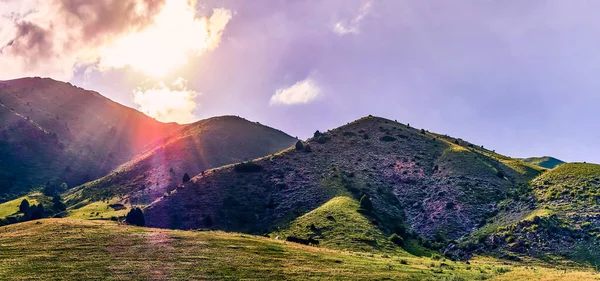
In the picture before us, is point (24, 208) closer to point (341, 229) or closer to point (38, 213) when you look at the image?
point (38, 213)

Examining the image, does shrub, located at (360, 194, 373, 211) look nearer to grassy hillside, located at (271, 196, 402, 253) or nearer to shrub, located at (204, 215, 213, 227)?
grassy hillside, located at (271, 196, 402, 253)

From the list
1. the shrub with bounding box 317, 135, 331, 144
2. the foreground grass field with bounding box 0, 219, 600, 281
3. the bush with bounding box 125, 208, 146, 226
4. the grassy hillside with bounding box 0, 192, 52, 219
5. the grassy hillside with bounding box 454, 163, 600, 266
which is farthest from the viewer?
the shrub with bounding box 317, 135, 331, 144

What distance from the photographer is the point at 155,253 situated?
4316 centimetres

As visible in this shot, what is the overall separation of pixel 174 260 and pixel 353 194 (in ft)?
234

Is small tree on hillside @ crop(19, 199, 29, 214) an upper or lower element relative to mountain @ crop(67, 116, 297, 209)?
lower

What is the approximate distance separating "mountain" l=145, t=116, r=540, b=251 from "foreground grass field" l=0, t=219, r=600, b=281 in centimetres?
2234

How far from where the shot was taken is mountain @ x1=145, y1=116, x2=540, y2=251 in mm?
87250

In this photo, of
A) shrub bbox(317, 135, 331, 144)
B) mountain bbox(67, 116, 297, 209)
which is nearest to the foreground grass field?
mountain bbox(67, 116, 297, 209)

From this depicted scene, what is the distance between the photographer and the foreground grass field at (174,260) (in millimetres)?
36719

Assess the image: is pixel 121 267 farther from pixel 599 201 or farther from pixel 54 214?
Answer: pixel 54 214

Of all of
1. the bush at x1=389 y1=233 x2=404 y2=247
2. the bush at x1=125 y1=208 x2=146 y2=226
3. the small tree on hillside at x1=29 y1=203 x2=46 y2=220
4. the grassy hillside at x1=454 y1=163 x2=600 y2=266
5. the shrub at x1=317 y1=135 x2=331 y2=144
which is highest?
the shrub at x1=317 y1=135 x2=331 y2=144

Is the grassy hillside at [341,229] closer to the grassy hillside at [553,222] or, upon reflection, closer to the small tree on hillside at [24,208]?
the grassy hillside at [553,222]

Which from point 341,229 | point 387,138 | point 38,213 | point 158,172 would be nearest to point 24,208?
point 38,213

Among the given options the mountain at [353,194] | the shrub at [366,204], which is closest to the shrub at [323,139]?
the mountain at [353,194]
